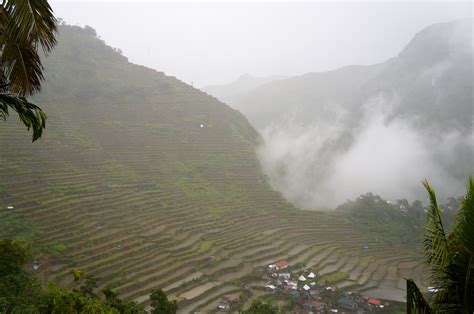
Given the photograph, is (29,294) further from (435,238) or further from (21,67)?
(435,238)

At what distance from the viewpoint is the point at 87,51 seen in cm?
4306

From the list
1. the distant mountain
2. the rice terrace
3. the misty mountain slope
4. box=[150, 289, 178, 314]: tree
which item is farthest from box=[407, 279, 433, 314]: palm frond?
the distant mountain

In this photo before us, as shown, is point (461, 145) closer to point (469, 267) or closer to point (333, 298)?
point (333, 298)

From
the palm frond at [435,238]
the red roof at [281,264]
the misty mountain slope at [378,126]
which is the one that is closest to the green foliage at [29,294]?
the palm frond at [435,238]

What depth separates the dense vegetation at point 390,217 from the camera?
26755 millimetres

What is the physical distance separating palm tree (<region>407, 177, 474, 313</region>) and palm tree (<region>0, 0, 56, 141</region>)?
250 cm

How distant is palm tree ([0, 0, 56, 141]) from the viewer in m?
2.04

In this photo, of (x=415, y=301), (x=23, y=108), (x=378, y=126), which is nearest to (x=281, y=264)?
(x=415, y=301)

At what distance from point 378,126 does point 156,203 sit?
42.2 m

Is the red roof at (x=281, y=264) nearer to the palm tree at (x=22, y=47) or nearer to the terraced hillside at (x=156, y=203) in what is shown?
the terraced hillside at (x=156, y=203)

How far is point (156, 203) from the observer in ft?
69.6

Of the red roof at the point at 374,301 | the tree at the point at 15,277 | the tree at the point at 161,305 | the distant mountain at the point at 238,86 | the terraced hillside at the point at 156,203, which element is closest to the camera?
the tree at the point at 15,277

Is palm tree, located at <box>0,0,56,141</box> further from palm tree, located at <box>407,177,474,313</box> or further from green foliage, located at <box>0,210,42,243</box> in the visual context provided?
green foliage, located at <box>0,210,42,243</box>

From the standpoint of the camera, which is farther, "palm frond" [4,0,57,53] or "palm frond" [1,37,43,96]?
"palm frond" [1,37,43,96]
